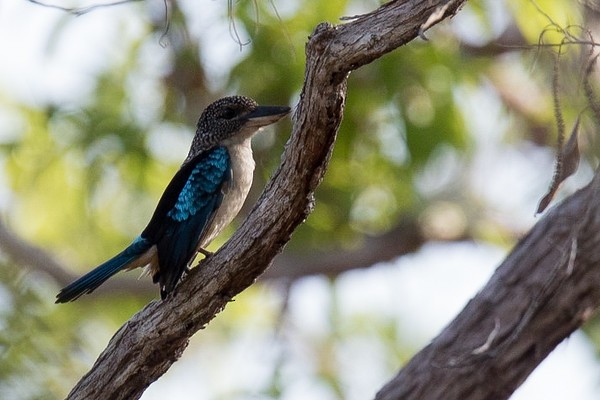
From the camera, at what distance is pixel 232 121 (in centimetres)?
612

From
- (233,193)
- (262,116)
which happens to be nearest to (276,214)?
(233,193)

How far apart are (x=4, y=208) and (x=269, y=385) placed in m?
4.31

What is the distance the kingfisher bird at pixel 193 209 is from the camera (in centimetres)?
544

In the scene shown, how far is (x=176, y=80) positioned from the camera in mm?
9992

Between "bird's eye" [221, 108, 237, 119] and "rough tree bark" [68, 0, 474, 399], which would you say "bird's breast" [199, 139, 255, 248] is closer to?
"bird's eye" [221, 108, 237, 119]

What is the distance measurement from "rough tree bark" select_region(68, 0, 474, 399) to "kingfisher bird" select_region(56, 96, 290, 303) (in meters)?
0.37

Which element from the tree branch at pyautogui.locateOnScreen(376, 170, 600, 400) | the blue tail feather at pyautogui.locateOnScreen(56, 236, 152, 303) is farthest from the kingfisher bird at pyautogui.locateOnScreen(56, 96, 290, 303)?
the tree branch at pyautogui.locateOnScreen(376, 170, 600, 400)

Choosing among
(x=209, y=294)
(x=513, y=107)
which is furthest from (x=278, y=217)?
(x=513, y=107)

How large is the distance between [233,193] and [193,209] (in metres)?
0.24

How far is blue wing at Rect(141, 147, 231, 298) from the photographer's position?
539 centimetres

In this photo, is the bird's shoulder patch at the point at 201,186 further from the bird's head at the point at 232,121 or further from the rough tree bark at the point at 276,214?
the rough tree bark at the point at 276,214

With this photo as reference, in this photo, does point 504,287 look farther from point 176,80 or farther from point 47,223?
point 47,223

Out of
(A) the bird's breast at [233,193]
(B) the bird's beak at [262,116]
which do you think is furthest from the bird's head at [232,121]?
(A) the bird's breast at [233,193]

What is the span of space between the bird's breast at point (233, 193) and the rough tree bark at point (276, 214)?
0.75 m
